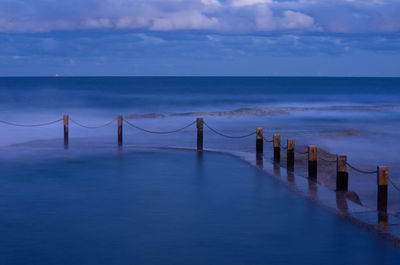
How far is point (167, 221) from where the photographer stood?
29.5ft

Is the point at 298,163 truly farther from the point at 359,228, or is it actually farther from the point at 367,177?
the point at 359,228

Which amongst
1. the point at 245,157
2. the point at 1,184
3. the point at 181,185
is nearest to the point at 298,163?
the point at 245,157

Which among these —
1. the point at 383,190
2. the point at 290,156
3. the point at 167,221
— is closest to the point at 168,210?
the point at 167,221

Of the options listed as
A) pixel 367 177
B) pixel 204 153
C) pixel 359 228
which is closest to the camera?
pixel 359 228

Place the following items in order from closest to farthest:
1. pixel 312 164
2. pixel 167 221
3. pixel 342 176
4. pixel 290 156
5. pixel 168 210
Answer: pixel 167 221 < pixel 168 210 < pixel 342 176 < pixel 312 164 < pixel 290 156

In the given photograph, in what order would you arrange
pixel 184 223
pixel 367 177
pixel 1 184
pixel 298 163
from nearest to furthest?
pixel 184 223, pixel 1 184, pixel 367 177, pixel 298 163

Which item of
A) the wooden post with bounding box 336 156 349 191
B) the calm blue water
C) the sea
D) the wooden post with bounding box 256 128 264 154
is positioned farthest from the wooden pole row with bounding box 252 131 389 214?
the wooden post with bounding box 256 128 264 154

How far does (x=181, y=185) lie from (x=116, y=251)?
4.77 m

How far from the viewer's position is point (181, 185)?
1209 cm

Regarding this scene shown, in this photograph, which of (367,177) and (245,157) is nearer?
(367,177)

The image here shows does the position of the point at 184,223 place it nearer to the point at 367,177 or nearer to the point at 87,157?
the point at 367,177

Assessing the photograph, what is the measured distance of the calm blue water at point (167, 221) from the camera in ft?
23.9

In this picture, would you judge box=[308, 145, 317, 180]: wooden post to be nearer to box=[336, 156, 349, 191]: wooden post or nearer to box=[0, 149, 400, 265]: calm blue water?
box=[0, 149, 400, 265]: calm blue water

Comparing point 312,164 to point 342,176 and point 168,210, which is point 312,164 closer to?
point 342,176
